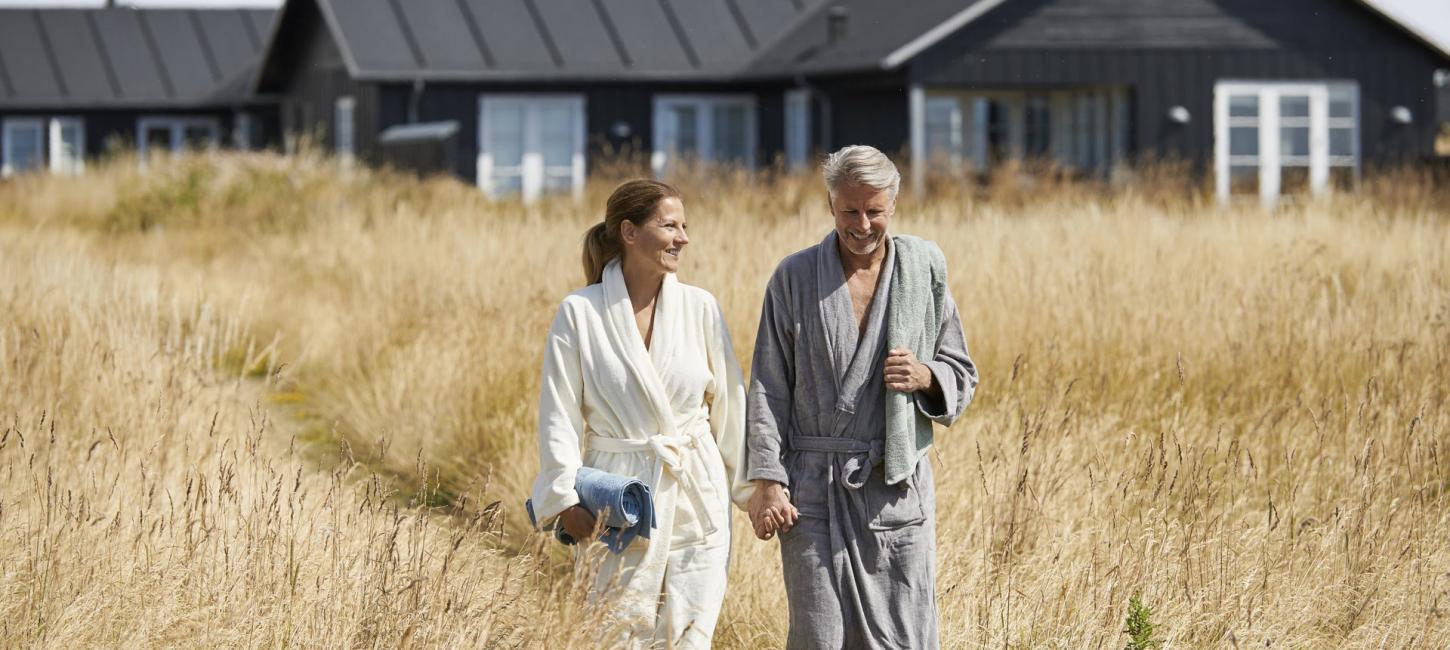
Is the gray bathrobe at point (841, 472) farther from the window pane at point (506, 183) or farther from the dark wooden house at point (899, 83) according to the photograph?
the window pane at point (506, 183)

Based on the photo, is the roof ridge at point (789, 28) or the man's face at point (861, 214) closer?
the man's face at point (861, 214)

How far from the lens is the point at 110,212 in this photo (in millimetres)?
19359

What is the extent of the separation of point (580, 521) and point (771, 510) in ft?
1.45

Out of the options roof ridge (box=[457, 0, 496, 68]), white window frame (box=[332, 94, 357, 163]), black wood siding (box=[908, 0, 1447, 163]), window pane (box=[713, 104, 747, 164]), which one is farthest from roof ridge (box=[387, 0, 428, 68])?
black wood siding (box=[908, 0, 1447, 163])

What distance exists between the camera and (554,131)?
24.7 meters

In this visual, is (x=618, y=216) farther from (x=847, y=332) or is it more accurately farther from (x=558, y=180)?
(x=558, y=180)

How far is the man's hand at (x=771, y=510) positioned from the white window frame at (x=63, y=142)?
31872mm

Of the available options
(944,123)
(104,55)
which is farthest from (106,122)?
(944,123)

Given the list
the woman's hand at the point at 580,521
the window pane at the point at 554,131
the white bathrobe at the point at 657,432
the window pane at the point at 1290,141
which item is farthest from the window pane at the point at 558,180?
the woman's hand at the point at 580,521

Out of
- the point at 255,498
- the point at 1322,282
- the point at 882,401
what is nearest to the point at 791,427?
the point at 882,401

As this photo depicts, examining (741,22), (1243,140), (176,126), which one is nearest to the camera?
(1243,140)

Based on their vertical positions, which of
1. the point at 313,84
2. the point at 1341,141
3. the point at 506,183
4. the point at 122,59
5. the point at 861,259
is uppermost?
the point at 122,59

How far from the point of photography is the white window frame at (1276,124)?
22.7 metres

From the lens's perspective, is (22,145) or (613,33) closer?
(613,33)
